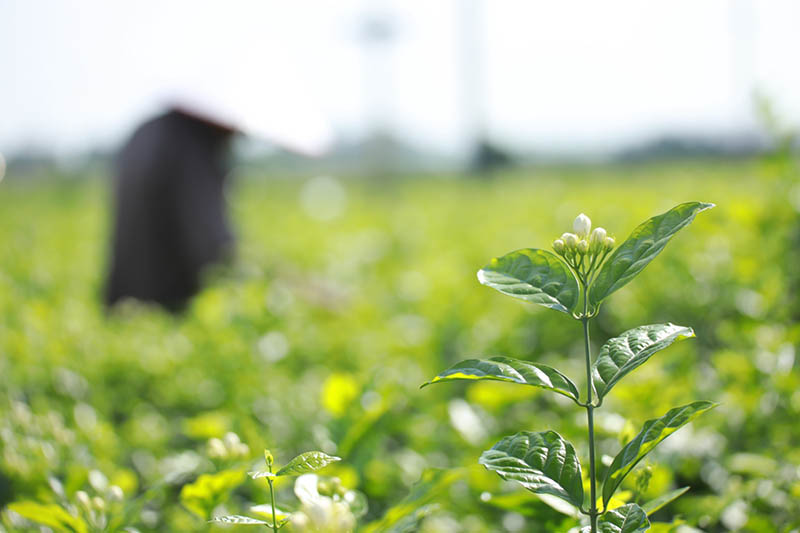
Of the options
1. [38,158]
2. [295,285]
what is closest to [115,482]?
[295,285]

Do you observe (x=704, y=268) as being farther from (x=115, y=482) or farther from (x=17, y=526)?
(x=17, y=526)

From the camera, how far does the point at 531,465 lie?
88 cm

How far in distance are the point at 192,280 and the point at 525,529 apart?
303 centimetres

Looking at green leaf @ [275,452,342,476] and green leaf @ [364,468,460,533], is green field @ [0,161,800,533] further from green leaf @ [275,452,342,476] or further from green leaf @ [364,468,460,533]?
green leaf @ [275,452,342,476]

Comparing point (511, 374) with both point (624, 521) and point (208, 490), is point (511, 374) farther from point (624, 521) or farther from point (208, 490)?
point (208, 490)

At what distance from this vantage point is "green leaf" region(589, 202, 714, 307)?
0.85 m

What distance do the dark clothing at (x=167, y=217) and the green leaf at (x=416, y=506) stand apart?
3121mm

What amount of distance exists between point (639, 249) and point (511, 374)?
235 millimetres

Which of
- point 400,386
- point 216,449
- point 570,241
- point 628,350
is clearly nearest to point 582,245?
point 570,241

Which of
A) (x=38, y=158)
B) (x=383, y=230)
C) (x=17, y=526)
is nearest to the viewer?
(x=17, y=526)

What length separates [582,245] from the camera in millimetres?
892

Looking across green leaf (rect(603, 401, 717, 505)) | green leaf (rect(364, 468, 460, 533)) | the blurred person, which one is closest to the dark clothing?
the blurred person

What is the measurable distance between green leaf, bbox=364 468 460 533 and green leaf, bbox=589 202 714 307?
406 mm

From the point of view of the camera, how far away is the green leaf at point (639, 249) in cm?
85
